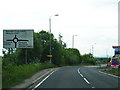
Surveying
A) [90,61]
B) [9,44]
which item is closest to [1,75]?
[9,44]

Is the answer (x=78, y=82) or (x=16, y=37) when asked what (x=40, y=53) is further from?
(x=78, y=82)

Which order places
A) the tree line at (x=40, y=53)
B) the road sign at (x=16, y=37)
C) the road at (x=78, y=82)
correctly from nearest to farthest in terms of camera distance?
1. the road at (x=78, y=82)
2. the road sign at (x=16, y=37)
3. the tree line at (x=40, y=53)

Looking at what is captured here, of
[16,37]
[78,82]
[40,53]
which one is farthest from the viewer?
[40,53]

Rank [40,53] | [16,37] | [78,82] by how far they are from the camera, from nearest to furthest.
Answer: [78,82] < [16,37] < [40,53]

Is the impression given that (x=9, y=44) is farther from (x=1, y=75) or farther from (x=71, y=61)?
(x=71, y=61)

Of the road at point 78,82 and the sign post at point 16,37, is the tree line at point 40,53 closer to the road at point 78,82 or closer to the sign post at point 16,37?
the sign post at point 16,37

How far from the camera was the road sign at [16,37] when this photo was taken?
28672 mm

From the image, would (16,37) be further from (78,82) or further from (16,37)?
(78,82)

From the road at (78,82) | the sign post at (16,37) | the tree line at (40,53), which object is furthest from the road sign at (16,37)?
the road at (78,82)

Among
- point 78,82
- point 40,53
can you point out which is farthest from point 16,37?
point 40,53

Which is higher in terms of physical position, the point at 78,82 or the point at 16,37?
the point at 16,37

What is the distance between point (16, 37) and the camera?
28.9 m

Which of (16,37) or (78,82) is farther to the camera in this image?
(16,37)

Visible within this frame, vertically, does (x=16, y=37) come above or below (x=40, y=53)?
above
